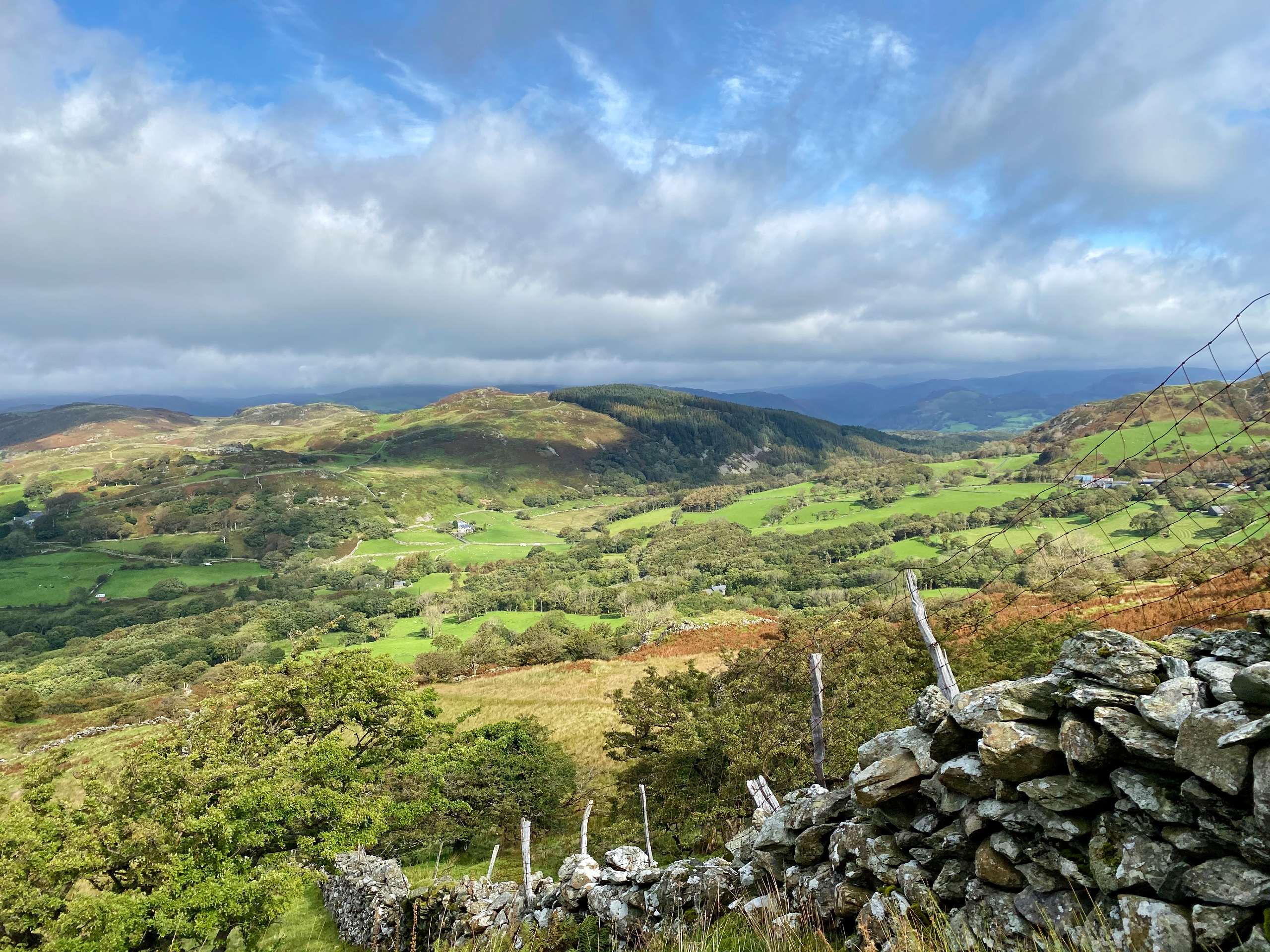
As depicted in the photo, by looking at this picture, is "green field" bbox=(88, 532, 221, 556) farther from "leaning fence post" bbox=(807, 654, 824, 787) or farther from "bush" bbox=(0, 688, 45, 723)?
"leaning fence post" bbox=(807, 654, 824, 787)

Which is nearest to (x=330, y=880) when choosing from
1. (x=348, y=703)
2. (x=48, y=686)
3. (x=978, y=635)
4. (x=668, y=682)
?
(x=348, y=703)

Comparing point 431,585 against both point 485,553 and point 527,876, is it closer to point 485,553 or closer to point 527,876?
point 485,553

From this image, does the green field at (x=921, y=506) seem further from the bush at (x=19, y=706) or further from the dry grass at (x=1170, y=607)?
the bush at (x=19, y=706)

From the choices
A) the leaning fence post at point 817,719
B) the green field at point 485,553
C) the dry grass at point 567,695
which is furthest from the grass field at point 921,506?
the leaning fence post at point 817,719

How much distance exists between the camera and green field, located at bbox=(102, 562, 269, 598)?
509 feet

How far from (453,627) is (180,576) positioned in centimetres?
11639

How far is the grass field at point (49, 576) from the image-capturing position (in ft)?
493

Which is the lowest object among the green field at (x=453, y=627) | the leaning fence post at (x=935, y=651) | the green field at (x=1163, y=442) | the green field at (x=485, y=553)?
the green field at (x=485, y=553)

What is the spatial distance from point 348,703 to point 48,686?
98403mm

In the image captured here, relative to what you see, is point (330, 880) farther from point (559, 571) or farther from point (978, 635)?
point (559, 571)

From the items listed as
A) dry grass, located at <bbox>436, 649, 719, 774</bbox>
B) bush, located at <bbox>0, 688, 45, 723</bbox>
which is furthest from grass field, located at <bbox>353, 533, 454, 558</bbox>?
dry grass, located at <bbox>436, 649, 719, 774</bbox>

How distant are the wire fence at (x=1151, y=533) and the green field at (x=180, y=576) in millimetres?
178986

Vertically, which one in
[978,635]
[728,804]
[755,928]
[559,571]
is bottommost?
[559,571]

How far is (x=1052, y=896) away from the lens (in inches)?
213
